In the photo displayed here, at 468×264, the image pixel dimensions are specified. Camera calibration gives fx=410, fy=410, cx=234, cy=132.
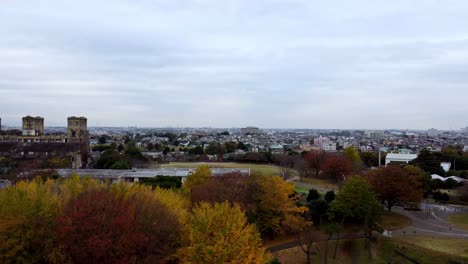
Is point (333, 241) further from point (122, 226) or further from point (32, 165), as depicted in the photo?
point (32, 165)

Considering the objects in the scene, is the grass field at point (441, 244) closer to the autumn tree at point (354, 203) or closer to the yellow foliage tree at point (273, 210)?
the autumn tree at point (354, 203)

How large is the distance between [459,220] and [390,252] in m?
8.54

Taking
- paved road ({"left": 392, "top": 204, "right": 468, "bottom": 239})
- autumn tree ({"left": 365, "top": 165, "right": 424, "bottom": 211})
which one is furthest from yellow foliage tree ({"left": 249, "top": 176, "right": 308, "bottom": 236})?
autumn tree ({"left": 365, "top": 165, "right": 424, "bottom": 211})

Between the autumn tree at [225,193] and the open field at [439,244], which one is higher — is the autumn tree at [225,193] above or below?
above

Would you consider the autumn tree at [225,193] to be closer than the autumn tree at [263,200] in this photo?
Yes

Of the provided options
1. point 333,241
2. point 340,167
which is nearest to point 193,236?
point 333,241

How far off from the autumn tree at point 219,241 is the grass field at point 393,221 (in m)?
11.1

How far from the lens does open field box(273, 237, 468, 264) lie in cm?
1791

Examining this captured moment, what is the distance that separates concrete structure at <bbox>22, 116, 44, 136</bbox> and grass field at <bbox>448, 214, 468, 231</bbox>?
59.3 meters

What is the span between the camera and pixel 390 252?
61.3ft

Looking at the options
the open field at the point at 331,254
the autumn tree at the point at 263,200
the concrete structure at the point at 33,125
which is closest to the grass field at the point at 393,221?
the open field at the point at 331,254

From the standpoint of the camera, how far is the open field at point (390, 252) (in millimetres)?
17906

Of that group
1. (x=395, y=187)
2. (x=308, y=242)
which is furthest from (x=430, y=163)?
(x=308, y=242)

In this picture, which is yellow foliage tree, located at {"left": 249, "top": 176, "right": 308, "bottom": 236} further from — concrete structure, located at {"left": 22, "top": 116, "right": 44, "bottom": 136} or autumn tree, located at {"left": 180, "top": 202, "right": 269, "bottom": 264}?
concrete structure, located at {"left": 22, "top": 116, "right": 44, "bottom": 136}
